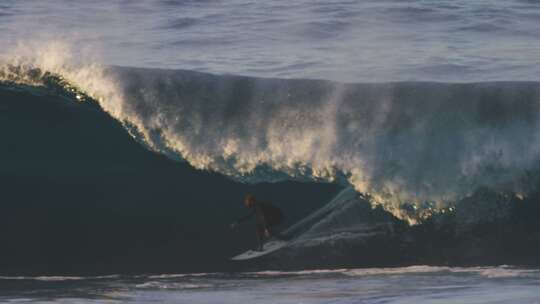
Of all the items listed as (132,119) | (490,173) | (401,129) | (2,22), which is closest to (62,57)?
(132,119)

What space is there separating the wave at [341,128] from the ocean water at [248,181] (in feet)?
0.07

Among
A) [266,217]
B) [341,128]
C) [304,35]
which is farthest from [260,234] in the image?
[304,35]

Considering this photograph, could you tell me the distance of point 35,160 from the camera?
16.0 metres

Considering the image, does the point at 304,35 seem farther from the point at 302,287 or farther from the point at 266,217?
the point at 302,287

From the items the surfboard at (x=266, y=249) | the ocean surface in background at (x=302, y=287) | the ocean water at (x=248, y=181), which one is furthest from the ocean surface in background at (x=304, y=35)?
the ocean surface in background at (x=302, y=287)

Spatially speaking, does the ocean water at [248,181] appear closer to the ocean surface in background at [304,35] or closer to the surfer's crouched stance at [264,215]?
the surfer's crouched stance at [264,215]

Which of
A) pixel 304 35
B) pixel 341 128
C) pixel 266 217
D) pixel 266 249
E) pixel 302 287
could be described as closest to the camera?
pixel 302 287

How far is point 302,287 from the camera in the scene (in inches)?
486

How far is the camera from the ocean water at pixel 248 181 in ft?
44.2

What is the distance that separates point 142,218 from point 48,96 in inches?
108

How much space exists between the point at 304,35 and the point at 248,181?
8617 millimetres

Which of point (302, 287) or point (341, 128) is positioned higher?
point (341, 128)

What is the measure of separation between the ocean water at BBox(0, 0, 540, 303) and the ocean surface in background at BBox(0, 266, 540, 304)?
0.13 ft

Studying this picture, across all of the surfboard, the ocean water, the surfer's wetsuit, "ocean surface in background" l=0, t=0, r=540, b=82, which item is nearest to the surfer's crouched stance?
the surfer's wetsuit
